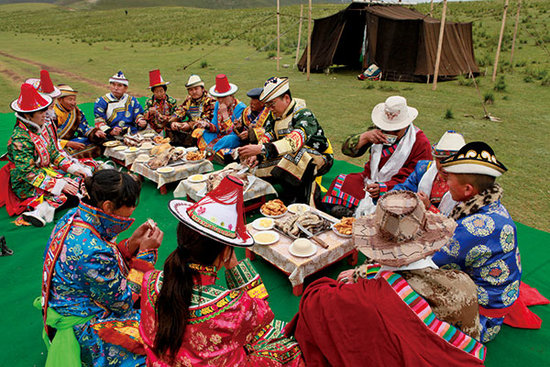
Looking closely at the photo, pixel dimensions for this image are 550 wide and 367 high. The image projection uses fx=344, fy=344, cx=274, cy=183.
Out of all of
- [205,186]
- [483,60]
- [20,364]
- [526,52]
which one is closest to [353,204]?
[205,186]

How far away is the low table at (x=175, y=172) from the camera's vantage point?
5551mm

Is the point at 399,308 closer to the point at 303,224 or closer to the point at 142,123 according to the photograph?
the point at 303,224

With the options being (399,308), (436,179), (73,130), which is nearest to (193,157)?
(73,130)

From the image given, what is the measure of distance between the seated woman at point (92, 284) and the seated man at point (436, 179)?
8.96 ft

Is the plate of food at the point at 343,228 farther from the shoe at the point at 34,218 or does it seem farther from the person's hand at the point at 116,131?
the person's hand at the point at 116,131

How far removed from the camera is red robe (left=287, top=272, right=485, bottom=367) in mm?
1630

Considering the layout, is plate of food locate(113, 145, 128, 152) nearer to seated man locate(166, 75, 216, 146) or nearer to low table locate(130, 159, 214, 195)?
low table locate(130, 159, 214, 195)

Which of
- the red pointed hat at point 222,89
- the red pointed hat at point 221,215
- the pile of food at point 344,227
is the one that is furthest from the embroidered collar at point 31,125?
the pile of food at point 344,227

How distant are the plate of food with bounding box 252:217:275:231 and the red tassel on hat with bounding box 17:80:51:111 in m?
3.16

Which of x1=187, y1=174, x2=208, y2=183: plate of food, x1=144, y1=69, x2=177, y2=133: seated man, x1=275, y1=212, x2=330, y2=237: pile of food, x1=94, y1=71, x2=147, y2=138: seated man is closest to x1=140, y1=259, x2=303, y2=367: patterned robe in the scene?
x1=275, y1=212, x2=330, y2=237: pile of food

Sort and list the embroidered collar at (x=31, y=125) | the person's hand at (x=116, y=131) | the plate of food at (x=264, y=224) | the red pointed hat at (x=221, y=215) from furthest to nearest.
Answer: the person's hand at (x=116, y=131)
the embroidered collar at (x=31, y=125)
the plate of food at (x=264, y=224)
the red pointed hat at (x=221, y=215)

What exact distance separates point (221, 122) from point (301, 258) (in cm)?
436

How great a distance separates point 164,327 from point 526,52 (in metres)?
23.5

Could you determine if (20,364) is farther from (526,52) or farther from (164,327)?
(526,52)
